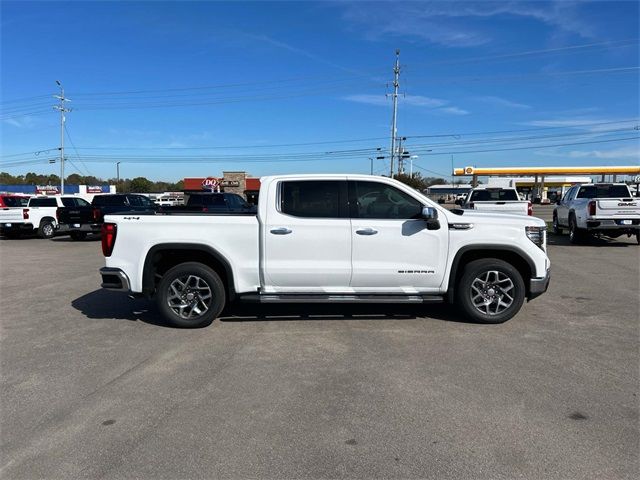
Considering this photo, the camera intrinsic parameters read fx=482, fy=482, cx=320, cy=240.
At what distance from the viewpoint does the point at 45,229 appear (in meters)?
19.9

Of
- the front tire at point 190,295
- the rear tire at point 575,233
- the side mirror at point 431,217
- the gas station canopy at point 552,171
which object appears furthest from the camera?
the gas station canopy at point 552,171

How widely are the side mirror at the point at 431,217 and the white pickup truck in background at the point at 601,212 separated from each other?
10.7m

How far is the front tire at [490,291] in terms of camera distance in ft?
19.8

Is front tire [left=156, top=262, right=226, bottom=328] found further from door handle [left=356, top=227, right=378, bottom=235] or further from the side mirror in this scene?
the side mirror

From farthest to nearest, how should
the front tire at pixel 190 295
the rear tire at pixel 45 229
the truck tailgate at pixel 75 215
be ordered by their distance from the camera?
the rear tire at pixel 45 229 < the truck tailgate at pixel 75 215 < the front tire at pixel 190 295

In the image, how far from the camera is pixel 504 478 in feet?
9.59

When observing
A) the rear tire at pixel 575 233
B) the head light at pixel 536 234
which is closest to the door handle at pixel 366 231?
the head light at pixel 536 234

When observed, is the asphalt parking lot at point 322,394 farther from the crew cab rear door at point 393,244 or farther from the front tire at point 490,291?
the crew cab rear door at point 393,244

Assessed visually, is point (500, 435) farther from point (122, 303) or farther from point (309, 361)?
point (122, 303)

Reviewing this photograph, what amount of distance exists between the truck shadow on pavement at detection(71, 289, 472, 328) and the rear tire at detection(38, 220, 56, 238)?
14589 millimetres

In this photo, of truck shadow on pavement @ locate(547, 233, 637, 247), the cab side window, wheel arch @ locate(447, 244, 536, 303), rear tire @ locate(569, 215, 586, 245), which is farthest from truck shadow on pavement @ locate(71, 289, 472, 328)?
rear tire @ locate(569, 215, 586, 245)

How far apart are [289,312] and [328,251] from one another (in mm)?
1322

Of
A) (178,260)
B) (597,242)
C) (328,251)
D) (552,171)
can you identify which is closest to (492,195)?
(597,242)

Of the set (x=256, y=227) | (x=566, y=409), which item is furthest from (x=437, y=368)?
(x=256, y=227)
